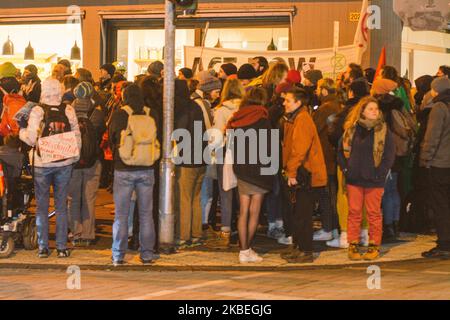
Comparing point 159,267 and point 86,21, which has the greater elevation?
point 86,21

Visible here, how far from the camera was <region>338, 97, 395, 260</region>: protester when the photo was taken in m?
12.0

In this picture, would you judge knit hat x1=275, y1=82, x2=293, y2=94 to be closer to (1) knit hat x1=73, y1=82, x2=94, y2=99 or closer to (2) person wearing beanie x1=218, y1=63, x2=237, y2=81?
(2) person wearing beanie x1=218, y1=63, x2=237, y2=81

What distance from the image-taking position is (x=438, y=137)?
12.3m

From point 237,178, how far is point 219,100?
7.40 ft

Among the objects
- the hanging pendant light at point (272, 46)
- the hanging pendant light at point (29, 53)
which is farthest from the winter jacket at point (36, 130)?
the hanging pendant light at point (29, 53)

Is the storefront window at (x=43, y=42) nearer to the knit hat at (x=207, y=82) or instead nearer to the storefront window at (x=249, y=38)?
the storefront window at (x=249, y=38)

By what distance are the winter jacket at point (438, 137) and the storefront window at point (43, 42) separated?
512 inches

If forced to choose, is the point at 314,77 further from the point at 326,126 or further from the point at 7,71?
the point at 7,71

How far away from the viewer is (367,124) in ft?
39.4

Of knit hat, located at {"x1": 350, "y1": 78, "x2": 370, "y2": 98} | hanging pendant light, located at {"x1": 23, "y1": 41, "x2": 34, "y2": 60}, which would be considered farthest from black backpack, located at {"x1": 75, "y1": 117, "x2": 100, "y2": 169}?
hanging pendant light, located at {"x1": 23, "y1": 41, "x2": 34, "y2": 60}

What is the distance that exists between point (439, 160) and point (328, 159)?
1.39 metres

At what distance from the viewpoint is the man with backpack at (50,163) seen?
39.3 ft

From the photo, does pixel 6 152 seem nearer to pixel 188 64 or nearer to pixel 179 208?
pixel 179 208
